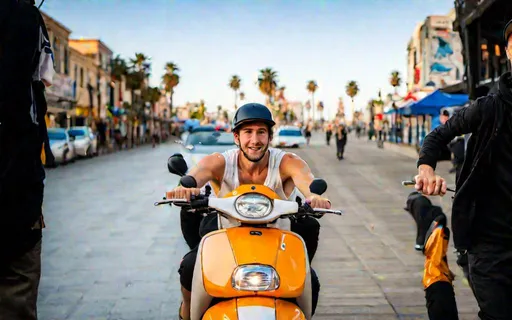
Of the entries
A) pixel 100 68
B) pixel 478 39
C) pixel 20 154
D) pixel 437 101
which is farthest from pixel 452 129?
pixel 100 68

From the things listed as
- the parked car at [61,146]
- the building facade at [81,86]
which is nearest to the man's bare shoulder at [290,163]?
the parked car at [61,146]

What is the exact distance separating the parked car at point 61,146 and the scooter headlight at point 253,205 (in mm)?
21402

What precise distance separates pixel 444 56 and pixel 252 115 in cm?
4760

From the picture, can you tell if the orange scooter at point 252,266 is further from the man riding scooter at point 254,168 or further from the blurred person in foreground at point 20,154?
the blurred person in foreground at point 20,154

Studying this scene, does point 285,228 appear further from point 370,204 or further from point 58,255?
point 370,204

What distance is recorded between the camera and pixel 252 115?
3492 millimetres

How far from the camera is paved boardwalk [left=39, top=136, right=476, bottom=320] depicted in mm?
A: 4973

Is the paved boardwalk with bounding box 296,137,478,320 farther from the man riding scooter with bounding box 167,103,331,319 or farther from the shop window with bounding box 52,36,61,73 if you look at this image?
the shop window with bounding box 52,36,61,73

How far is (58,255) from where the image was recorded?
6.96 metres

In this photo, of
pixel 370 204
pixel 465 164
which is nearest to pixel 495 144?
pixel 465 164

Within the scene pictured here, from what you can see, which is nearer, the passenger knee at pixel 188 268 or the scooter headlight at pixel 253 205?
the scooter headlight at pixel 253 205

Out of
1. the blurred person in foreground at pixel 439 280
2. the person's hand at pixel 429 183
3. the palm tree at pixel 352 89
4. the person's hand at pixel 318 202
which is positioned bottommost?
the blurred person in foreground at pixel 439 280

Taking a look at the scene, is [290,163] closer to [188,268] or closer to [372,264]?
[188,268]

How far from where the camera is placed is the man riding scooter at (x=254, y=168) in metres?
3.54
